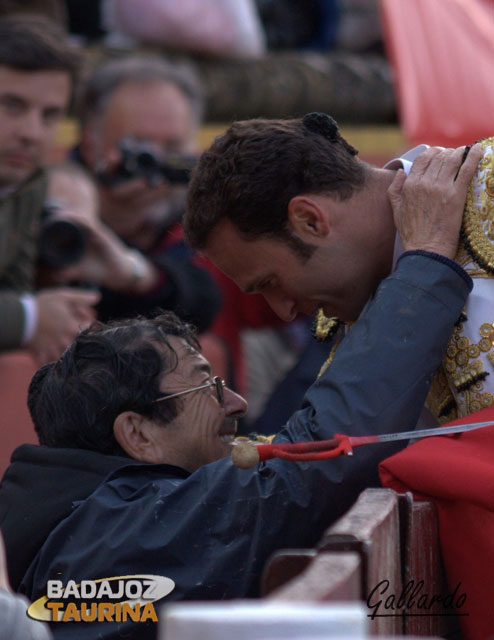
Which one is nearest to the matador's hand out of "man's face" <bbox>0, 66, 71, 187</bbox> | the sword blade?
the sword blade

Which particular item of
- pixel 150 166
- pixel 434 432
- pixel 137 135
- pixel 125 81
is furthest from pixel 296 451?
pixel 125 81

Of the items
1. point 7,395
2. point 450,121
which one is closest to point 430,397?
point 7,395

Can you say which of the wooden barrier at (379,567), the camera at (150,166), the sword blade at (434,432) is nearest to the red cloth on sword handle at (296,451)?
the sword blade at (434,432)

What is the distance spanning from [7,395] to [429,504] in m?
1.79

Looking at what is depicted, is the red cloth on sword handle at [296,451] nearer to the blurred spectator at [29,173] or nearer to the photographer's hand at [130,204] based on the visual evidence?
the blurred spectator at [29,173]

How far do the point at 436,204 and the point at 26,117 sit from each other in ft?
5.99

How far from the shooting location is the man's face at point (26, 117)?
351cm

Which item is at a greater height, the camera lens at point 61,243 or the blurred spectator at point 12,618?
the blurred spectator at point 12,618

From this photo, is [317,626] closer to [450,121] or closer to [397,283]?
[397,283]

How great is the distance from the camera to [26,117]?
357cm

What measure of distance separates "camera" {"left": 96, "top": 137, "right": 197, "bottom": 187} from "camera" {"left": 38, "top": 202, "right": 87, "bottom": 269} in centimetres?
42

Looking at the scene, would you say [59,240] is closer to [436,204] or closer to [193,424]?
[193,424]

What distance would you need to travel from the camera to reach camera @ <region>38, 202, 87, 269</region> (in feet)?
11.3

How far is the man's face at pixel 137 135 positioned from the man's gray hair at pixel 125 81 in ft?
0.08
